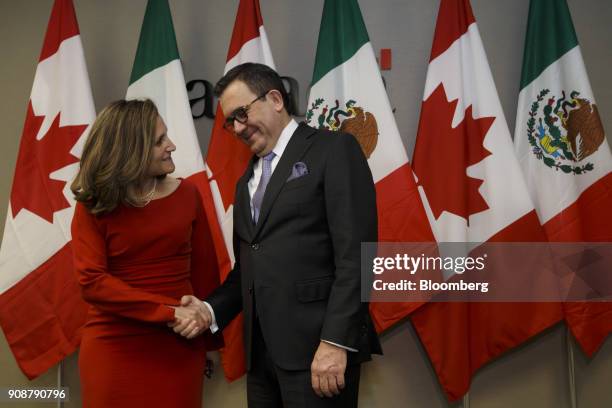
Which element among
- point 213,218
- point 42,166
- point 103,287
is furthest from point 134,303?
point 42,166

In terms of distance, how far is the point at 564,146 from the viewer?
2492mm

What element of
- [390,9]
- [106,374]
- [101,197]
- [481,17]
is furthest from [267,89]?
[481,17]

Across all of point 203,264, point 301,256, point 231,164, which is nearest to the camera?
point 301,256

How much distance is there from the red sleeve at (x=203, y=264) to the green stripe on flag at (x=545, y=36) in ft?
5.51

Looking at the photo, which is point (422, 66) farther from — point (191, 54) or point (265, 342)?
point (265, 342)

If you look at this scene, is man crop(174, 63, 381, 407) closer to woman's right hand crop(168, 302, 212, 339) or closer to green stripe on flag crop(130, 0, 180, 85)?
woman's right hand crop(168, 302, 212, 339)

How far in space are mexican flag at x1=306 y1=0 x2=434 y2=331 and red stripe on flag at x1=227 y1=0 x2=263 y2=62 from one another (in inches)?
12.4

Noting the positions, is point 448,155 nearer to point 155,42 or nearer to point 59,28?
point 155,42

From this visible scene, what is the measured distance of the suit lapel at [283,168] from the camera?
1.51 metres

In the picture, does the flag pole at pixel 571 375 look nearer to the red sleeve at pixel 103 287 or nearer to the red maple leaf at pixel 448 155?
the red maple leaf at pixel 448 155

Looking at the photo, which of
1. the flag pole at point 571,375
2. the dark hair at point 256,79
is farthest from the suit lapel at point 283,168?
the flag pole at point 571,375

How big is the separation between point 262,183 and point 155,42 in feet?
4.52
